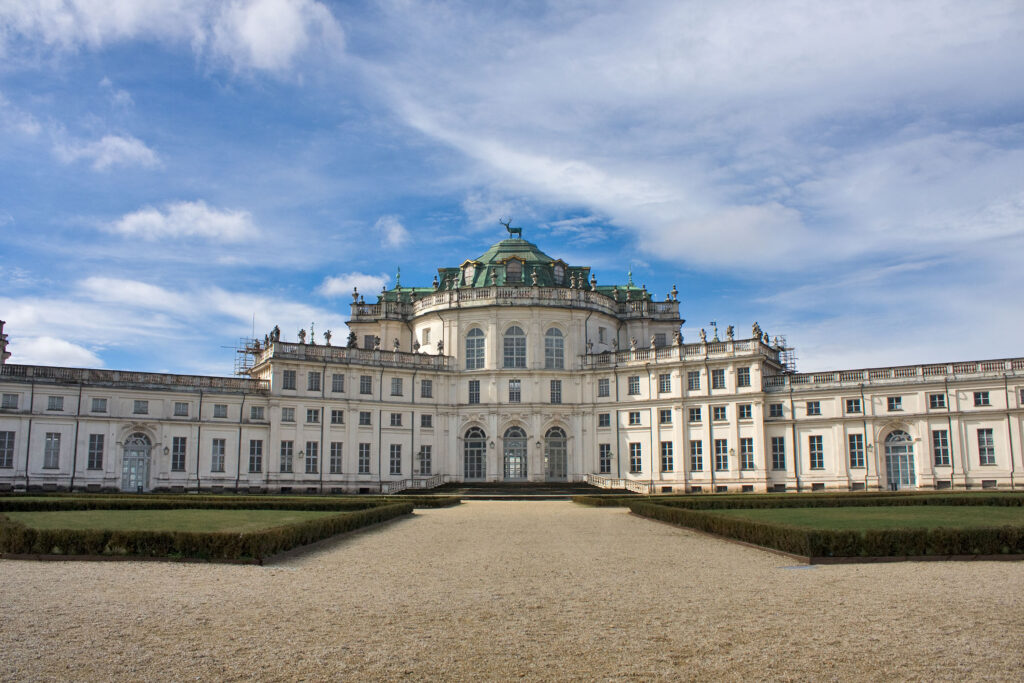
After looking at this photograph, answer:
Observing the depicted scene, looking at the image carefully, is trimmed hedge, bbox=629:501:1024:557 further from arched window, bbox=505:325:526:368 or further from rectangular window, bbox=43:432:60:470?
arched window, bbox=505:325:526:368

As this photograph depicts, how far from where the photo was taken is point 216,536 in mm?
18734

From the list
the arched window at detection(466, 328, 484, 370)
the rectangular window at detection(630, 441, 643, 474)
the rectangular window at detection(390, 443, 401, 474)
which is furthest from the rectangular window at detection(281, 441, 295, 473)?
the rectangular window at detection(630, 441, 643, 474)

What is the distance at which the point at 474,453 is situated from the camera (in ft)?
207

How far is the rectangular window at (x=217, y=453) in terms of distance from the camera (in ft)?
175

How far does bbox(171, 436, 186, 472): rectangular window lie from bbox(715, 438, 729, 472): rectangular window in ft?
113

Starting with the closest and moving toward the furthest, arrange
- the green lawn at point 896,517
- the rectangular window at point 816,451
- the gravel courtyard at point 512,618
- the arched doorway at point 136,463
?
the gravel courtyard at point 512,618
the green lawn at point 896,517
the arched doorway at point 136,463
the rectangular window at point 816,451

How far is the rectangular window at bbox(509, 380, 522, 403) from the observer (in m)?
63.1

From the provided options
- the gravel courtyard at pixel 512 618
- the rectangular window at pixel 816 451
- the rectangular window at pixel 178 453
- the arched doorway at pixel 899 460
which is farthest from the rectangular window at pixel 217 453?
the arched doorway at pixel 899 460

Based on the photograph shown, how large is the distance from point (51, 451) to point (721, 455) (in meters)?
41.3

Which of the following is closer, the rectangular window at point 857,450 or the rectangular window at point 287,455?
the rectangular window at point 857,450

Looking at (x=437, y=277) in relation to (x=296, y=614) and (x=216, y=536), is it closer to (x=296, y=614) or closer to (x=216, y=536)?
(x=216, y=536)

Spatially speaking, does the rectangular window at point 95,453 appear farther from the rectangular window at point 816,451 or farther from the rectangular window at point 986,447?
the rectangular window at point 986,447

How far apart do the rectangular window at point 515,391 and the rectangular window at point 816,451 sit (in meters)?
20.5

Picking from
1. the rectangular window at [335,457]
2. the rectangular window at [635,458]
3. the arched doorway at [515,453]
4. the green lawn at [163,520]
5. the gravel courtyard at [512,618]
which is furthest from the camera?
the arched doorway at [515,453]
